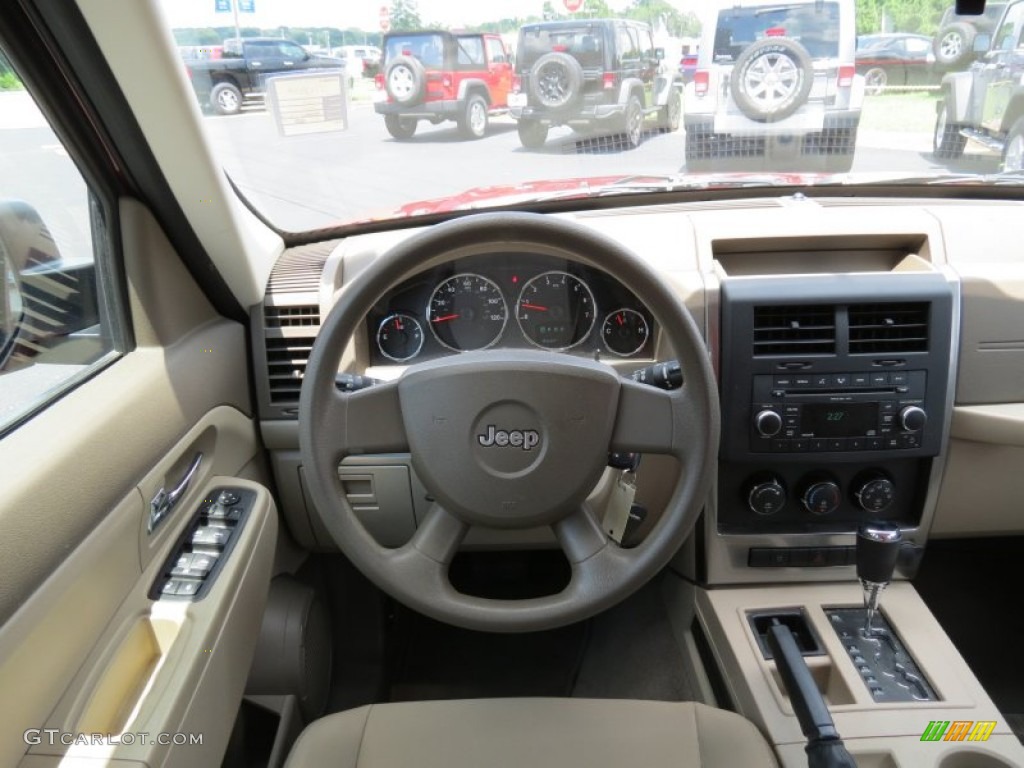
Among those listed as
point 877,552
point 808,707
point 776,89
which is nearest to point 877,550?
point 877,552

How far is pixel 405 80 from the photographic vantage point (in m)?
2.17

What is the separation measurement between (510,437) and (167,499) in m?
0.72

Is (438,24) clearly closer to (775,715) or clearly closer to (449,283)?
(449,283)

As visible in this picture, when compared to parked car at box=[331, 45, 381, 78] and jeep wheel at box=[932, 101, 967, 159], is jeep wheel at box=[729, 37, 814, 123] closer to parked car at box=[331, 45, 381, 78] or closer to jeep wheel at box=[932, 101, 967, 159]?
jeep wheel at box=[932, 101, 967, 159]

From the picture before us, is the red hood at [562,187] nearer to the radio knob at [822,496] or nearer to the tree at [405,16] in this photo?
the tree at [405,16]

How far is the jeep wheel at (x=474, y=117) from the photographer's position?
2219 millimetres

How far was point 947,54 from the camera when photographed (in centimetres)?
236

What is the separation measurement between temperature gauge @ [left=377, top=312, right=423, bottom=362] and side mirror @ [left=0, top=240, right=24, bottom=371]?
30.2 inches

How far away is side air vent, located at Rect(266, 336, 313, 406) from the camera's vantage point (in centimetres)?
199

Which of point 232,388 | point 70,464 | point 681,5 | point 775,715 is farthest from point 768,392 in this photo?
point 70,464

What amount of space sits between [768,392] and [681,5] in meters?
1.13

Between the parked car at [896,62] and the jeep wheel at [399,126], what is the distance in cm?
129

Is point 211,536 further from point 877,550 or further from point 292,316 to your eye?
point 877,550

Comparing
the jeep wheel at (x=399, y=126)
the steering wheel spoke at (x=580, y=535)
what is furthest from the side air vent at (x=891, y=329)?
the jeep wheel at (x=399, y=126)
